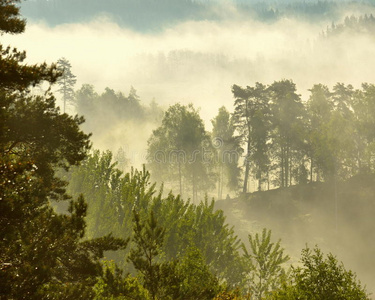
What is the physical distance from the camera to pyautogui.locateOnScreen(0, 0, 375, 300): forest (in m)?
9.62

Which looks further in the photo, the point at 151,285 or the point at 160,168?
the point at 160,168

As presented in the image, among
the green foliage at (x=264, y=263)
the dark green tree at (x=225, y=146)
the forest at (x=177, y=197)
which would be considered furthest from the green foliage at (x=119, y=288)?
the dark green tree at (x=225, y=146)

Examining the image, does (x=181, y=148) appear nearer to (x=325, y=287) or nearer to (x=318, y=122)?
(x=318, y=122)

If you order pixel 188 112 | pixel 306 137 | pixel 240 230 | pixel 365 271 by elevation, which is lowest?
pixel 365 271

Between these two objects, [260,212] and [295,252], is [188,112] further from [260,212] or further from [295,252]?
[295,252]

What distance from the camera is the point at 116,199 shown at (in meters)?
24.3

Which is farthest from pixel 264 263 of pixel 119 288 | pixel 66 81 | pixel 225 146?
pixel 66 81

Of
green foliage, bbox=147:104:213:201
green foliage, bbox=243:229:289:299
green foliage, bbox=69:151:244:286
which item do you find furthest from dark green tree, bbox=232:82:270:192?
green foliage, bbox=69:151:244:286

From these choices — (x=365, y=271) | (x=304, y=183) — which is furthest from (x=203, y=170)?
→ (x=365, y=271)

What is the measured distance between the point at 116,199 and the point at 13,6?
1558cm

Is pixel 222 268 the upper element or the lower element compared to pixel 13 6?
lower

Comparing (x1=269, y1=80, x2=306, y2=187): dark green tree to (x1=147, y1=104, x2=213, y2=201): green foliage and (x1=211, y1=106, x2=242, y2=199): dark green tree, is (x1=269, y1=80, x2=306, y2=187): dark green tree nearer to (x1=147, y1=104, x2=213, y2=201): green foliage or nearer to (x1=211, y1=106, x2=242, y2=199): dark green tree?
(x1=211, y1=106, x2=242, y2=199): dark green tree

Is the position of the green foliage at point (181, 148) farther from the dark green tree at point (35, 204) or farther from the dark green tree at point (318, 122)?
the dark green tree at point (35, 204)

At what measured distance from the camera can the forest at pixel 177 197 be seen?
9.62m
